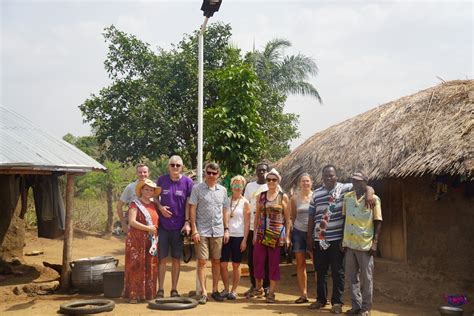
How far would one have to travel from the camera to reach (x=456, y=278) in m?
7.47

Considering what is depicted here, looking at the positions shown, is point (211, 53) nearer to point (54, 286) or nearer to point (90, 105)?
point (90, 105)

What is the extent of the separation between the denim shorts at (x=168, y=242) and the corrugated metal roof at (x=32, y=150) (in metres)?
1.73

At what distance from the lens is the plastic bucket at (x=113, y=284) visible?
269 inches

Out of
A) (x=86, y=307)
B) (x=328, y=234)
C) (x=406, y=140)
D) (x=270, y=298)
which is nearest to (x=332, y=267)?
(x=328, y=234)

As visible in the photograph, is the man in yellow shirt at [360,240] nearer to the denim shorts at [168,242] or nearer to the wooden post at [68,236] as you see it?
the denim shorts at [168,242]

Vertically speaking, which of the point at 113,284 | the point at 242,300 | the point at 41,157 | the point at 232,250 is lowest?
the point at 242,300

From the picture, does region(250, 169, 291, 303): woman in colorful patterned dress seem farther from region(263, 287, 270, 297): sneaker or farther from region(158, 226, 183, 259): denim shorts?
region(158, 226, 183, 259): denim shorts

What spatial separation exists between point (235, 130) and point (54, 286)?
173 inches

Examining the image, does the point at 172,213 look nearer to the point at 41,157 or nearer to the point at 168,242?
the point at 168,242

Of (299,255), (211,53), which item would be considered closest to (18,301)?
(299,255)

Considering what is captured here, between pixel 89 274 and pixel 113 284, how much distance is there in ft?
1.89

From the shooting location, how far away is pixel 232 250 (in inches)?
256

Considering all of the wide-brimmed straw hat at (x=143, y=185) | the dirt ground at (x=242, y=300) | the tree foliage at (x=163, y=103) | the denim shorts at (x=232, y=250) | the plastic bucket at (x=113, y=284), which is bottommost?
the dirt ground at (x=242, y=300)

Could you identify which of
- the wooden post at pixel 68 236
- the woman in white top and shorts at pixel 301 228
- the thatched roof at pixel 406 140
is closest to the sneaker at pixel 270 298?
the woman in white top and shorts at pixel 301 228
